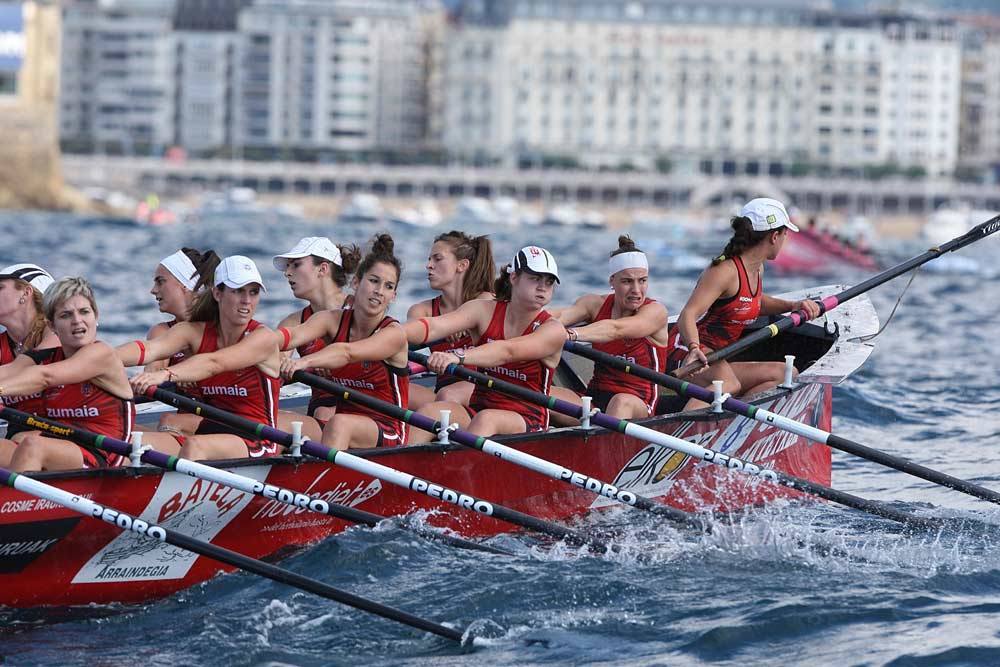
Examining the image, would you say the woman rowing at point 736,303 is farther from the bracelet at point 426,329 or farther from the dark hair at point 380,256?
the dark hair at point 380,256

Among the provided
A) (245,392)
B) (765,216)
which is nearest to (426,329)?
(245,392)

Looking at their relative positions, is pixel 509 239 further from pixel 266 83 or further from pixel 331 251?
pixel 331 251

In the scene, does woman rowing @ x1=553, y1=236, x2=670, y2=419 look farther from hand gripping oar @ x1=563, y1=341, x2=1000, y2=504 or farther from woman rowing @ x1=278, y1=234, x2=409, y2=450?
woman rowing @ x1=278, y1=234, x2=409, y2=450

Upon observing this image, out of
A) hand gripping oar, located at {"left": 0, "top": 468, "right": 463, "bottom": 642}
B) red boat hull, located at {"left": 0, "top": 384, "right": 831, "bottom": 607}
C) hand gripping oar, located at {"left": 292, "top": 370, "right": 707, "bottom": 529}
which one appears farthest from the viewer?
hand gripping oar, located at {"left": 292, "top": 370, "right": 707, "bottom": 529}

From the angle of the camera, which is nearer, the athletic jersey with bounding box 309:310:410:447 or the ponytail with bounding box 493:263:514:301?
the athletic jersey with bounding box 309:310:410:447

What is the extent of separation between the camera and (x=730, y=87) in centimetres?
12988

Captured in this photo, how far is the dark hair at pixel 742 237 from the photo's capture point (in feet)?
37.7

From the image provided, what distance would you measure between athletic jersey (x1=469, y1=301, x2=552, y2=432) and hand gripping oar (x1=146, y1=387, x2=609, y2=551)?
1101 millimetres

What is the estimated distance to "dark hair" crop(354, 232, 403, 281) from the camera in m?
9.80

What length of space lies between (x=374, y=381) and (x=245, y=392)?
84cm

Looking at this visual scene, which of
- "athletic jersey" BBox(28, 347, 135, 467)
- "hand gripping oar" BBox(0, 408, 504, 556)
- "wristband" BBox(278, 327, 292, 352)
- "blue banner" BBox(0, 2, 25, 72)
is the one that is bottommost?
"hand gripping oar" BBox(0, 408, 504, 556)

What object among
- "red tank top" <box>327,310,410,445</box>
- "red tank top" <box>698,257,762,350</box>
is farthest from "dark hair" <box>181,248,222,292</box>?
"red tank top" <box>698,257,762,350</box>

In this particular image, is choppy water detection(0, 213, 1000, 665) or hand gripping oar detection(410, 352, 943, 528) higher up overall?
hand gripping oar detection(410, 352, 943, 528)

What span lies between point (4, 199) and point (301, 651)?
8286 cm
